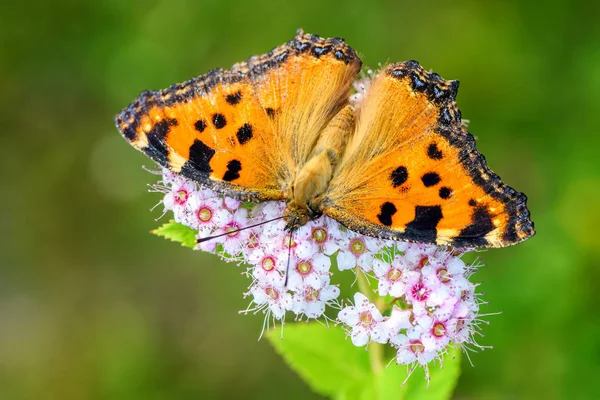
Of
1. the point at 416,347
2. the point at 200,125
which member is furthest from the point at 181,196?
the point at 416,347

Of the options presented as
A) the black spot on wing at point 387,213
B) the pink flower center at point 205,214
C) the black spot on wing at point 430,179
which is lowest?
the pink flower center at point 205,214

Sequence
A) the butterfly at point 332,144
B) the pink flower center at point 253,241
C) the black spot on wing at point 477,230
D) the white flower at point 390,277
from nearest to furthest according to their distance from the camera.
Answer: the black spot on wing at point 477,230 < the butterfly at point 332,144 < the white flower at point 390,277 < the pink flower center at point 253,241

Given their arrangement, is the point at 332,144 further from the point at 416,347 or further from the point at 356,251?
the point at 416,347

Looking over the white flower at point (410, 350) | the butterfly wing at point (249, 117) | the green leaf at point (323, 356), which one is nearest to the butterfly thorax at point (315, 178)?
the butterfly wing at point (249, 117)

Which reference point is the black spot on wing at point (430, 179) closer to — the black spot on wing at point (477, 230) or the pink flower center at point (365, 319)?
the black spot on wing at point (477, 230)

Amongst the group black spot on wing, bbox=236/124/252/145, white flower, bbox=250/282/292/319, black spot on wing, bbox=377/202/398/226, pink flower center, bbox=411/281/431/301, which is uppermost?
black spot on wing, bbox=236/124/252/145

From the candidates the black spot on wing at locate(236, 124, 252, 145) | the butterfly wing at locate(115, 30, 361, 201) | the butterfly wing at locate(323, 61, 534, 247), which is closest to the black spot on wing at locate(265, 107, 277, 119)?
the butterfly wing at locate(115, 30, 361, 201)

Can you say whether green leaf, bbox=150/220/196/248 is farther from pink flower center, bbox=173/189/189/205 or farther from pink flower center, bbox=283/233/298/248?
pink flower center, bbox=283/233/298/248

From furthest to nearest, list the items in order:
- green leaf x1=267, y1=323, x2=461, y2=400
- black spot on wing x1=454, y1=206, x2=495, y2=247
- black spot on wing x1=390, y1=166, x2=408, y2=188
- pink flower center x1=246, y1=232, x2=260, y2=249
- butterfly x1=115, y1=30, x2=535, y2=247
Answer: green leaf x1=267, y1=323, x2=461, y2=400 → pink flower center x1=246, y1=232, x2=260, y2=249 → black spot on wing x1=390, y1=166, x2=408, y2=188 → butterfly x1=115, y1=30, x2=535, y2=247 → black spot on wing x1=454, y1=206, x2=495, y2=247
